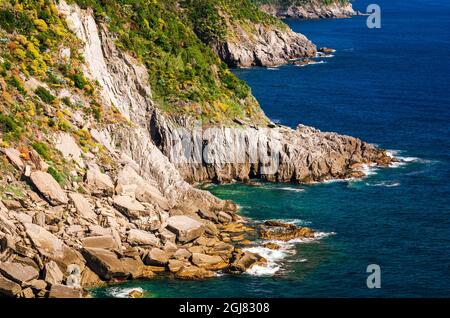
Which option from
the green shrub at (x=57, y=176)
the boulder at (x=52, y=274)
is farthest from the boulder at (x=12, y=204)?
the boulder at (x=52, y=274)

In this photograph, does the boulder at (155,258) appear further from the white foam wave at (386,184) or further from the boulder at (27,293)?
the white foam wave at (386,184)

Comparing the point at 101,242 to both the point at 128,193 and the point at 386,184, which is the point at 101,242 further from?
the point at 386,184

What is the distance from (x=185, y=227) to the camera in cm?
9831

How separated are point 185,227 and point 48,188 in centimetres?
1748

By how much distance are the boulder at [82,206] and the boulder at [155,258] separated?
7721mm

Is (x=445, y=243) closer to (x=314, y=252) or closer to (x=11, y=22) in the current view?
(x=314, y=252)

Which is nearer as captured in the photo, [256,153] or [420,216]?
[420,216]

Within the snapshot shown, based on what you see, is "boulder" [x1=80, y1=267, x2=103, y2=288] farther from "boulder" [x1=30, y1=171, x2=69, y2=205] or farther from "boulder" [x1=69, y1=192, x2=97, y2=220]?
"boulder" [x1=30, y1=171, x2=69, y2=205]

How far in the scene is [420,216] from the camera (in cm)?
11169

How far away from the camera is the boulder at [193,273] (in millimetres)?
88875

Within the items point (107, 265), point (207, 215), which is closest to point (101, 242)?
point (107, 265)

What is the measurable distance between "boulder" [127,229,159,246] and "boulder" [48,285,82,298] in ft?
42.9
